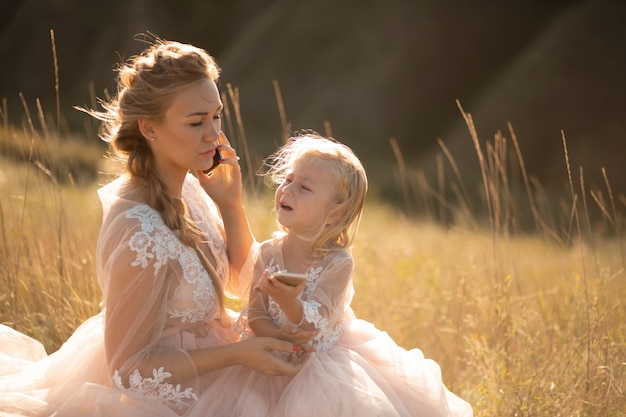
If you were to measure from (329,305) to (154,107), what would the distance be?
1078 millimetres

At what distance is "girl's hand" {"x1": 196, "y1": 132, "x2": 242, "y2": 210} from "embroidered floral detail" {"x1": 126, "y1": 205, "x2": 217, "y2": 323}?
20.3 inches

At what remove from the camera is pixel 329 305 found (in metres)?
3.08

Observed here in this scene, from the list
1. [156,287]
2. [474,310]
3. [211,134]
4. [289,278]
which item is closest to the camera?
[289,278]

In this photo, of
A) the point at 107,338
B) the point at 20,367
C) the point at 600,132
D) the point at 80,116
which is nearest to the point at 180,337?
the point at 107,338

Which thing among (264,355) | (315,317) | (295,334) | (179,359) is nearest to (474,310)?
(315,317)

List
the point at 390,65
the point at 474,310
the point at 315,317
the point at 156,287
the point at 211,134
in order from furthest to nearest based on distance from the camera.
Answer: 1. the point at 390,65
2. the point at 474,310
3. the point at 211,134
4. the point at 315,317
5. the point at 156,287

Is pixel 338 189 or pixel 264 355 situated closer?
pixel 264 355

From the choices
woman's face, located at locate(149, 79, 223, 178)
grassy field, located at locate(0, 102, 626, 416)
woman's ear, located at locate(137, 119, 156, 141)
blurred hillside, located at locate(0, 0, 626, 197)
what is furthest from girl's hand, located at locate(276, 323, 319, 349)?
blurred hillside, located at locate(0, 0, 626, 197)

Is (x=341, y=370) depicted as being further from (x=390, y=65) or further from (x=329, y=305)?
(x=390, y=65)

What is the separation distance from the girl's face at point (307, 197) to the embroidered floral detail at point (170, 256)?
425 millimetres

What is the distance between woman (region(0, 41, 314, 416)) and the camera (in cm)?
287

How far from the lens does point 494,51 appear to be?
21.3m

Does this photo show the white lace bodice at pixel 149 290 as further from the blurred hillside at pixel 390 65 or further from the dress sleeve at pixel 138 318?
the blurred hillside at pixel 390 65

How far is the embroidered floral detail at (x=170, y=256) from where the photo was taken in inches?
114
